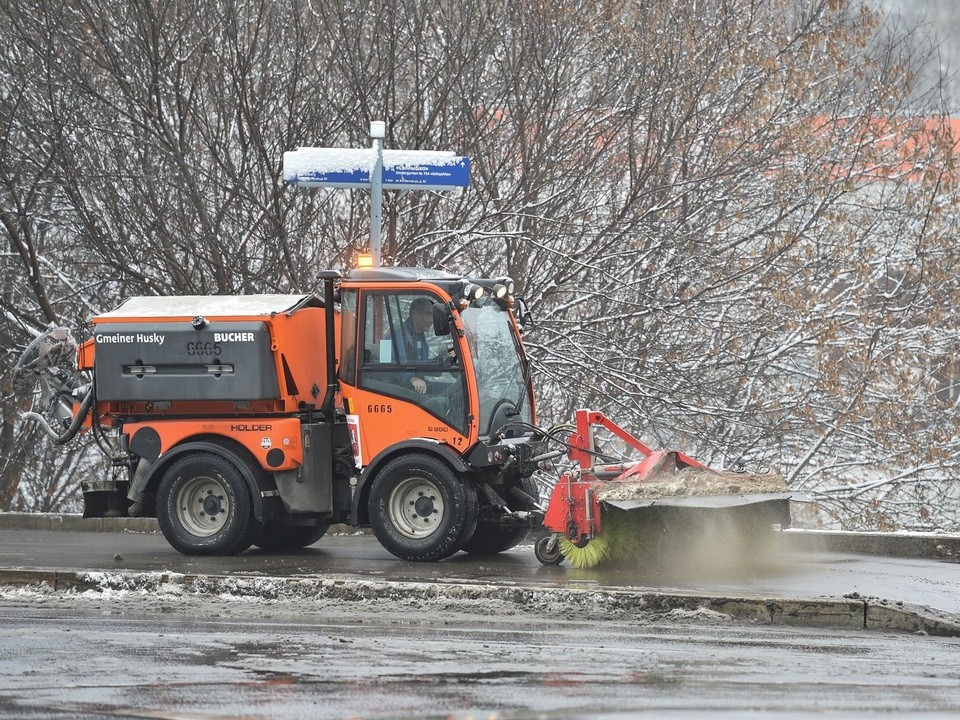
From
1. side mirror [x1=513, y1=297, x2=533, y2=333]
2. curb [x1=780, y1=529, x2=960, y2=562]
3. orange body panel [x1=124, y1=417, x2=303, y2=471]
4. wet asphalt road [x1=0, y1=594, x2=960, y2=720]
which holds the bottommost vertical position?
wet asphalt road [x1=0, y1=594, x2=960, y2=720]

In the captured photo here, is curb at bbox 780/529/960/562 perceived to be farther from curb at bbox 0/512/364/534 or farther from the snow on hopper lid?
curb at bbox 0/512/364/534

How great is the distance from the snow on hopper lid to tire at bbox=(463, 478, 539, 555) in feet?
7.57

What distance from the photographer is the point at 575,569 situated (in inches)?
427

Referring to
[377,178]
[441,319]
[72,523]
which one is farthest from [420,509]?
[72,523]

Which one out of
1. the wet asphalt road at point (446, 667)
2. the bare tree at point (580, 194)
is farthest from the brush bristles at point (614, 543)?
the bare tree at point (580, 194)

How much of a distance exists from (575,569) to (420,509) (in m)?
1.34

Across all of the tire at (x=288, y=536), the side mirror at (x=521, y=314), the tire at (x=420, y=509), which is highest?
the side mirror at (x=521, y=314)

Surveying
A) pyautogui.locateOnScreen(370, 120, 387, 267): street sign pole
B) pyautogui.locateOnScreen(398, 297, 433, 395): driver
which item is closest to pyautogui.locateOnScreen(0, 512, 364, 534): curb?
pyautogui.locateOnScreen(370, 120, 387, 267): street sign pole

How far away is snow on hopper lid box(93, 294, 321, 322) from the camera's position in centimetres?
1166

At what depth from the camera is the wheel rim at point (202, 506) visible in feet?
39.2

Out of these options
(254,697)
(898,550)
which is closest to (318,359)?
(898,550)

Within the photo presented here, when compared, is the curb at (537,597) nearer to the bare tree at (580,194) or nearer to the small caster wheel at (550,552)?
the small caster wheel at (550,552)

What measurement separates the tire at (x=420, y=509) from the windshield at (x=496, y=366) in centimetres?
53

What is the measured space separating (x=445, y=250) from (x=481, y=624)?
8.64 meters
